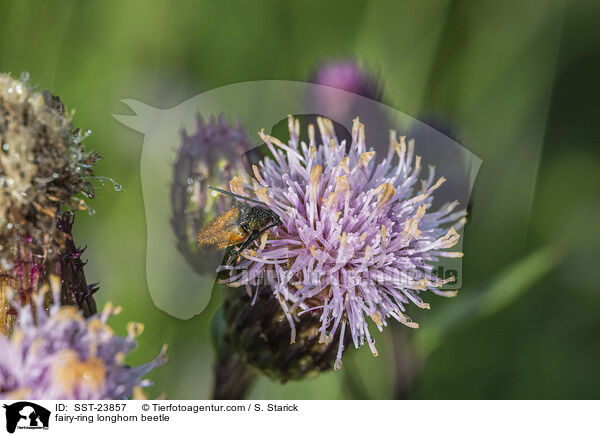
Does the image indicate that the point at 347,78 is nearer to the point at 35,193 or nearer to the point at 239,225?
the point at 239,225

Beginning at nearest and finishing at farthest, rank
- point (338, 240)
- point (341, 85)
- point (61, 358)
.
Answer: point (61, 358) → point (338, 240) → point (341, 85)

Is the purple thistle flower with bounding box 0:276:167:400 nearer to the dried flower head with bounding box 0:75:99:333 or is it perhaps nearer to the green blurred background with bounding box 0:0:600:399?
the dried flower head with bounding box 0:75:99:333

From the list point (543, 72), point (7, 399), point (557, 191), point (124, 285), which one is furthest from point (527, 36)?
point (7, 399)

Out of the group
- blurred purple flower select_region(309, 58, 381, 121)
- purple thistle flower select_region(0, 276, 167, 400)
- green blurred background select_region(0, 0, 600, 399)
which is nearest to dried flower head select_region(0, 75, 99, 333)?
purple thistle flower select_region(0, 276, 167, 400)

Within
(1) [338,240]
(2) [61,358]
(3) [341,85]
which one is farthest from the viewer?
(3) [341,85]
